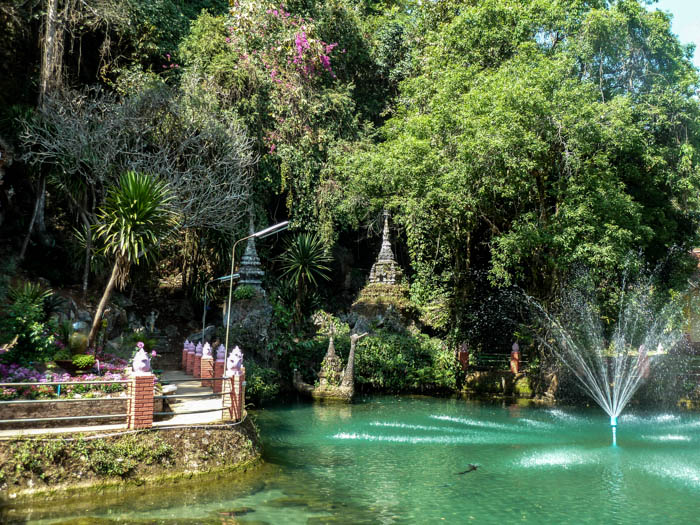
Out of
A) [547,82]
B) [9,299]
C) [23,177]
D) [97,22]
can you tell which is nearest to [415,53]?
[547,82]

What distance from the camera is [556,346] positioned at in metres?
23.1

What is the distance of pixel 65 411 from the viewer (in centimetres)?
1205

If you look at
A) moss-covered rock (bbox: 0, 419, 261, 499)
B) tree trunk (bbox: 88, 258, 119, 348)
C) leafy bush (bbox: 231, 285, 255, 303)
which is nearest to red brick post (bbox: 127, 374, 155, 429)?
moss-covered rock (bbox: 0, 419, 261, 499)

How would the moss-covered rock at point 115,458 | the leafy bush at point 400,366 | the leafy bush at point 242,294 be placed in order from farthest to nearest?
the leafy bush at point 242,294 → the leafy bush at point 400,366 → the moss-covered rock at point 115,458

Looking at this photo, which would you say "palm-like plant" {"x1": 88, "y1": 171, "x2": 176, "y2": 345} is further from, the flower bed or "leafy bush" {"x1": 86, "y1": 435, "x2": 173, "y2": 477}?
"leafy bush" {"x1": 86, "y1": 435, "x2": 173, "y2": 477}

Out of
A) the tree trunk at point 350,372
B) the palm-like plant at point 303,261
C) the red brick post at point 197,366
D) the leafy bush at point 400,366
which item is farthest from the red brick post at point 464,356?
the red brick post at point 197,366

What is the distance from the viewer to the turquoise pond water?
10.3 metres

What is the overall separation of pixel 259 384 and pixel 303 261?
8.17m

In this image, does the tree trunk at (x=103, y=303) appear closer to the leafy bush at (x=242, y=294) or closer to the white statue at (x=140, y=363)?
the white statue at (x=140, y=363)

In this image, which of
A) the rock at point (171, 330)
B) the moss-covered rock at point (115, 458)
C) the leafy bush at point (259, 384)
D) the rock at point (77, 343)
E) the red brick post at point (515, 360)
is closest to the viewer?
→ the moss-covered rock at point (115, 458)

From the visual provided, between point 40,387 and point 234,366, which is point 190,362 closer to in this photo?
point 234,366

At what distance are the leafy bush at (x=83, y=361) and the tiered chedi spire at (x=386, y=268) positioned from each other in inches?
610

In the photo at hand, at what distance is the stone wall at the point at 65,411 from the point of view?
11586 millimetres

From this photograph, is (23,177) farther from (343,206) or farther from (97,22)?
(343,206)
